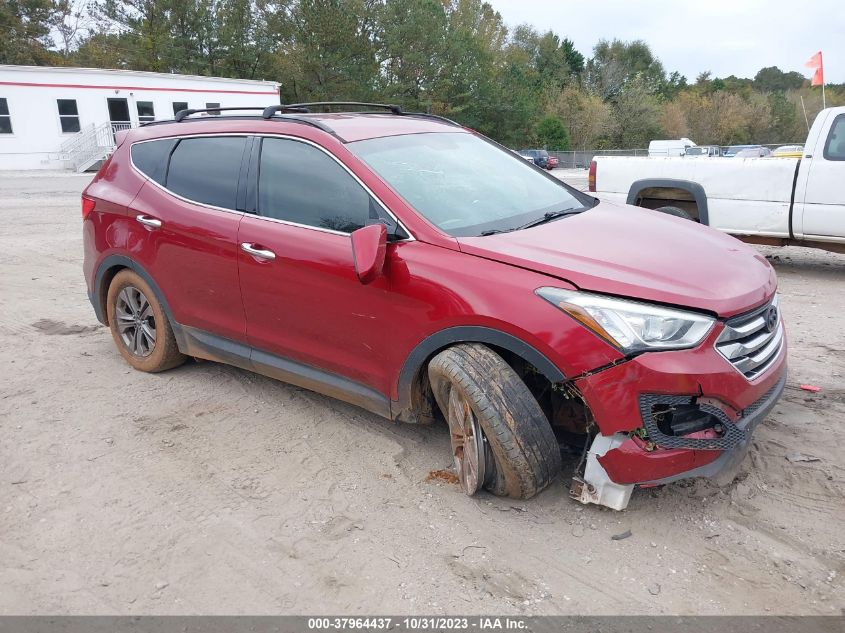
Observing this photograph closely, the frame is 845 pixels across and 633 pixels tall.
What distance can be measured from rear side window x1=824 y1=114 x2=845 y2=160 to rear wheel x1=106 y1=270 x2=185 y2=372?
280 inches

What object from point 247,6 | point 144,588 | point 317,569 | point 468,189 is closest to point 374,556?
point 317,569

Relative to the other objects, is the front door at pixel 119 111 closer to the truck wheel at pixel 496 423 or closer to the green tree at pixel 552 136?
the green tree at pixel 552 136

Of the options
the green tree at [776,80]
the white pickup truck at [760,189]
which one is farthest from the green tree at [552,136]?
the green tree at [776,80]

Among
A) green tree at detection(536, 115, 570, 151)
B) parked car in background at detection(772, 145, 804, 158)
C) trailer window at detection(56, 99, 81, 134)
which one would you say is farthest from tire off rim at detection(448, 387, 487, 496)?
green tree at detection(536, 115, 570, 151)

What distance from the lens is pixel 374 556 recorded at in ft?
9.74

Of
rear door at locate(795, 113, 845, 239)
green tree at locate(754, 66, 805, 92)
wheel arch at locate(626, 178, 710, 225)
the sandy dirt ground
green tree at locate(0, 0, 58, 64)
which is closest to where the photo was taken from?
the sandy dirt ground

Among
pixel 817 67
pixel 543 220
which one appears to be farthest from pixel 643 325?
pixel 817 67

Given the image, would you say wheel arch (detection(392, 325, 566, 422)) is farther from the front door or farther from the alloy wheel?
the front door

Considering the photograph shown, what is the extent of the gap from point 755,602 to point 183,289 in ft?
11.7

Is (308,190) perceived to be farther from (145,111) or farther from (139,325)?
(145,111)

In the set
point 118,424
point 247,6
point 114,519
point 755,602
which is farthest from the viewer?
point 247,6

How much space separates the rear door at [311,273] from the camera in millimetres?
3551

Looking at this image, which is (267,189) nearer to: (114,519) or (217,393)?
(217,393)

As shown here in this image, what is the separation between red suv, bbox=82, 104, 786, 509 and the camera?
2.88 meters
